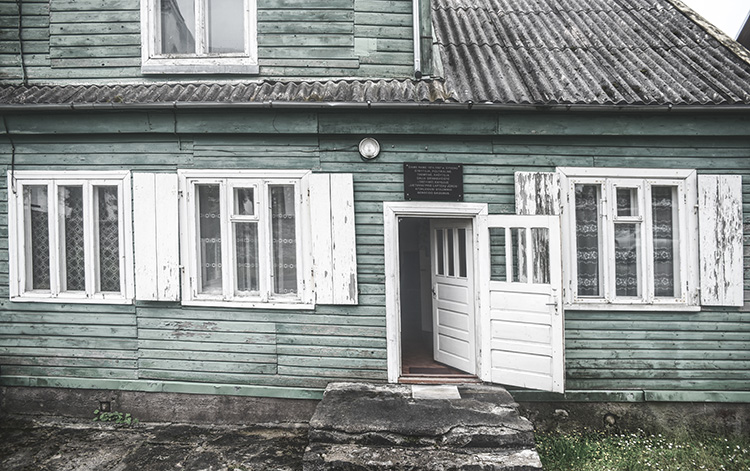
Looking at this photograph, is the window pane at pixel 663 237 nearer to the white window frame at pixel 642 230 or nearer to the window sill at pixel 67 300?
Answer: the white window frame at pixel 642 230

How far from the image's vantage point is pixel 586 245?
5078mm

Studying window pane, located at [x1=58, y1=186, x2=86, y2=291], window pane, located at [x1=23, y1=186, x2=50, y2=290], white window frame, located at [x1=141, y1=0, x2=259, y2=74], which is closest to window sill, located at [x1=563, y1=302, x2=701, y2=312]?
white window frame, located at [x1=141, y1=0, x2=259, y2=74]

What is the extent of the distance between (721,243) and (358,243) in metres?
4.12

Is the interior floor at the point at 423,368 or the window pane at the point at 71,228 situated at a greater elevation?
the window pane at the point at 71,228

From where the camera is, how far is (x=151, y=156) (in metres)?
5.11

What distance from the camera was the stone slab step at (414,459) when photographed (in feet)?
11.8

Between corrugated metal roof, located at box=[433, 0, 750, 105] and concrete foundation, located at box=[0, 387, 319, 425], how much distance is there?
13.5 feet

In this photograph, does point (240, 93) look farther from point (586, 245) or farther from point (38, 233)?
point (586, 245)

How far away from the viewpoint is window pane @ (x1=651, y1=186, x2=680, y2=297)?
507 cm

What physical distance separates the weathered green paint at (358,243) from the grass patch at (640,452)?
43cm

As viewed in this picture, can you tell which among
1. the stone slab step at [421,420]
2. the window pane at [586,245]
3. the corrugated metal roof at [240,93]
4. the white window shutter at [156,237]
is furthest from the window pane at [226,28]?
the window pane at [586,245]

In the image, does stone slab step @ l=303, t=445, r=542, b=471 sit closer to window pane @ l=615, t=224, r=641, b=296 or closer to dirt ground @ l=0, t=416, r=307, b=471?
dirt ground @ l=0, t=416, r=307, b=471

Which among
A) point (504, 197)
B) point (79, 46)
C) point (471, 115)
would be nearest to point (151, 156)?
point (79, 46)

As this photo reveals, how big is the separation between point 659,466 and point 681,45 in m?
5.30
